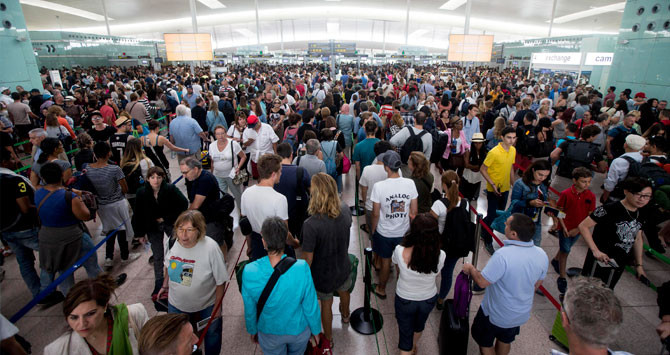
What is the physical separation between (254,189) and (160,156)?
381 cm

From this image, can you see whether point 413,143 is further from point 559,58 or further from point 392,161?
point 559,58

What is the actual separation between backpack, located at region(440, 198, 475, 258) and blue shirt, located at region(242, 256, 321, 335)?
1596mm

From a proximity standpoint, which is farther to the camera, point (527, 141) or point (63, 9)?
point (63, 9)

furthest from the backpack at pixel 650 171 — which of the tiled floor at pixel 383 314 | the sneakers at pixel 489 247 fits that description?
the sneakers at pixel 489 247

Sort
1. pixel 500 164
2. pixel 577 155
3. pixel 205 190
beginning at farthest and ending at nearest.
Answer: pixel 577 155, pixel 500 164, pixel 205 190

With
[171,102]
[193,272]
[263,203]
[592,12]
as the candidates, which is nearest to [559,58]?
[171,102]

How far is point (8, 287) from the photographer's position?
425cm

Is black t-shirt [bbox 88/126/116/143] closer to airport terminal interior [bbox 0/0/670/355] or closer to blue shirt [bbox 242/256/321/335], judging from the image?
airport terminal interior [bbox 0/0/670/355]

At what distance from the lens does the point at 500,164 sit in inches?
179

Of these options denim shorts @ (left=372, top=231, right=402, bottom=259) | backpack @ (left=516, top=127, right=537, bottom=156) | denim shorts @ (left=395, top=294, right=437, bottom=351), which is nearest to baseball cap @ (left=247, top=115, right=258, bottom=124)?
denim shorts @ (left=372, top=231, right=402, bottom=259)

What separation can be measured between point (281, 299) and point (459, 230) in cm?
188

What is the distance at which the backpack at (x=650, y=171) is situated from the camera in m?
4.44

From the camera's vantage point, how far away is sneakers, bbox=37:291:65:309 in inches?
151

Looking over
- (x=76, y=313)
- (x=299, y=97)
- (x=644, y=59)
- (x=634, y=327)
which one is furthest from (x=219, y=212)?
(x=644, y=59)
